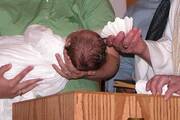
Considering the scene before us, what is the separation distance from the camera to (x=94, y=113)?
77 centimetres

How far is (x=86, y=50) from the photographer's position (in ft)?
3.53

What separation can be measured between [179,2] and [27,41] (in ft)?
1.45

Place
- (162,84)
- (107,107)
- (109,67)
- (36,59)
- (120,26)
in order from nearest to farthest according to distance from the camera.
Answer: (107,107)
(162,84)
(120,26)
(36,59)
(109,67)

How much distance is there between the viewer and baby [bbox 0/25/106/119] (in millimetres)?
1104

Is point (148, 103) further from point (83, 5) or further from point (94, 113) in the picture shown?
point (83, 5)

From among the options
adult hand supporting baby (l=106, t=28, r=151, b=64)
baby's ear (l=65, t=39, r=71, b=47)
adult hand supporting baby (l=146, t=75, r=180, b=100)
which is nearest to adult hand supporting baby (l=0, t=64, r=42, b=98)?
baby's ear (l=65, t=39, r=71, b=47)

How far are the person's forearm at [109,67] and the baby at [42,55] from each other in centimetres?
10

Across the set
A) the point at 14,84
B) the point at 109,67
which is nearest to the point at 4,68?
the point at 14,84

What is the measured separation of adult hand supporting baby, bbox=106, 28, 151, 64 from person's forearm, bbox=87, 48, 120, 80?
0.14m

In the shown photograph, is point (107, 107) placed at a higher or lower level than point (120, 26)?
lower

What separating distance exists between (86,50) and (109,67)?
0.21 meters

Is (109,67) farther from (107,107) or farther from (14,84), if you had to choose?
(107,107)

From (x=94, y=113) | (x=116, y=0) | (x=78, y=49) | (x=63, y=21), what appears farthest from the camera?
(x=116, y=0)

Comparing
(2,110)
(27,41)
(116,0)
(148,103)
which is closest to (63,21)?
(27,41)
